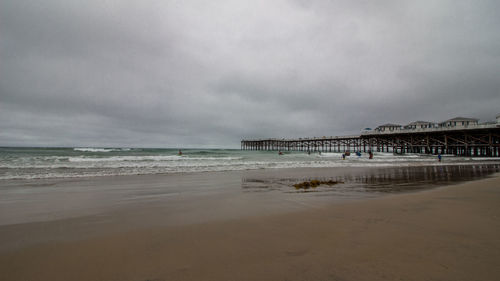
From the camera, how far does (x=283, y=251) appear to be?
250cm

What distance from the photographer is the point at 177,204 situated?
16.8 feet

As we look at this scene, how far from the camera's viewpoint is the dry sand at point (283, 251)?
2.03m

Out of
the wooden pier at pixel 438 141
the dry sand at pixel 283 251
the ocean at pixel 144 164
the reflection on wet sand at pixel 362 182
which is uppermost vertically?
the wooden pier at pixel 438 141

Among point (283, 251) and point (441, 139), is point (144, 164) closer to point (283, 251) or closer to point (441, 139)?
point (283, 251)

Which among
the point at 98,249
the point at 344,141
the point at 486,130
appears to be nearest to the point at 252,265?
the point at 98,249

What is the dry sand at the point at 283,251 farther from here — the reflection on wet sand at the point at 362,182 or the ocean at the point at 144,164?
the ocean at the point at 144,164

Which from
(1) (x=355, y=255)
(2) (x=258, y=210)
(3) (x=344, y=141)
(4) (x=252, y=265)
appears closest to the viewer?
(4) (x=252, y=265)

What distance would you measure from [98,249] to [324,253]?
2.78 metres

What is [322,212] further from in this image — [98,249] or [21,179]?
[21,179]

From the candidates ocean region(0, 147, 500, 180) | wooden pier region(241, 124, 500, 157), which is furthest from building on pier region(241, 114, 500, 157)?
ocean region(0, 147, 500, 180)

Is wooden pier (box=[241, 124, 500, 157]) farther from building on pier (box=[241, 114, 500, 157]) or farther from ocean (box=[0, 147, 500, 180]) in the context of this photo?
ocean (box=[0, 147, 500, 180])

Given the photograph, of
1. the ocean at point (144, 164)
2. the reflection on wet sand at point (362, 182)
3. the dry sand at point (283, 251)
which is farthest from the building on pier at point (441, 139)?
the dry sand at point (283, 251)

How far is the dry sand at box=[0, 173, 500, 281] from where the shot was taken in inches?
80.0

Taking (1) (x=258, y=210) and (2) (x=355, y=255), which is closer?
(2) (x=355, y=255)
